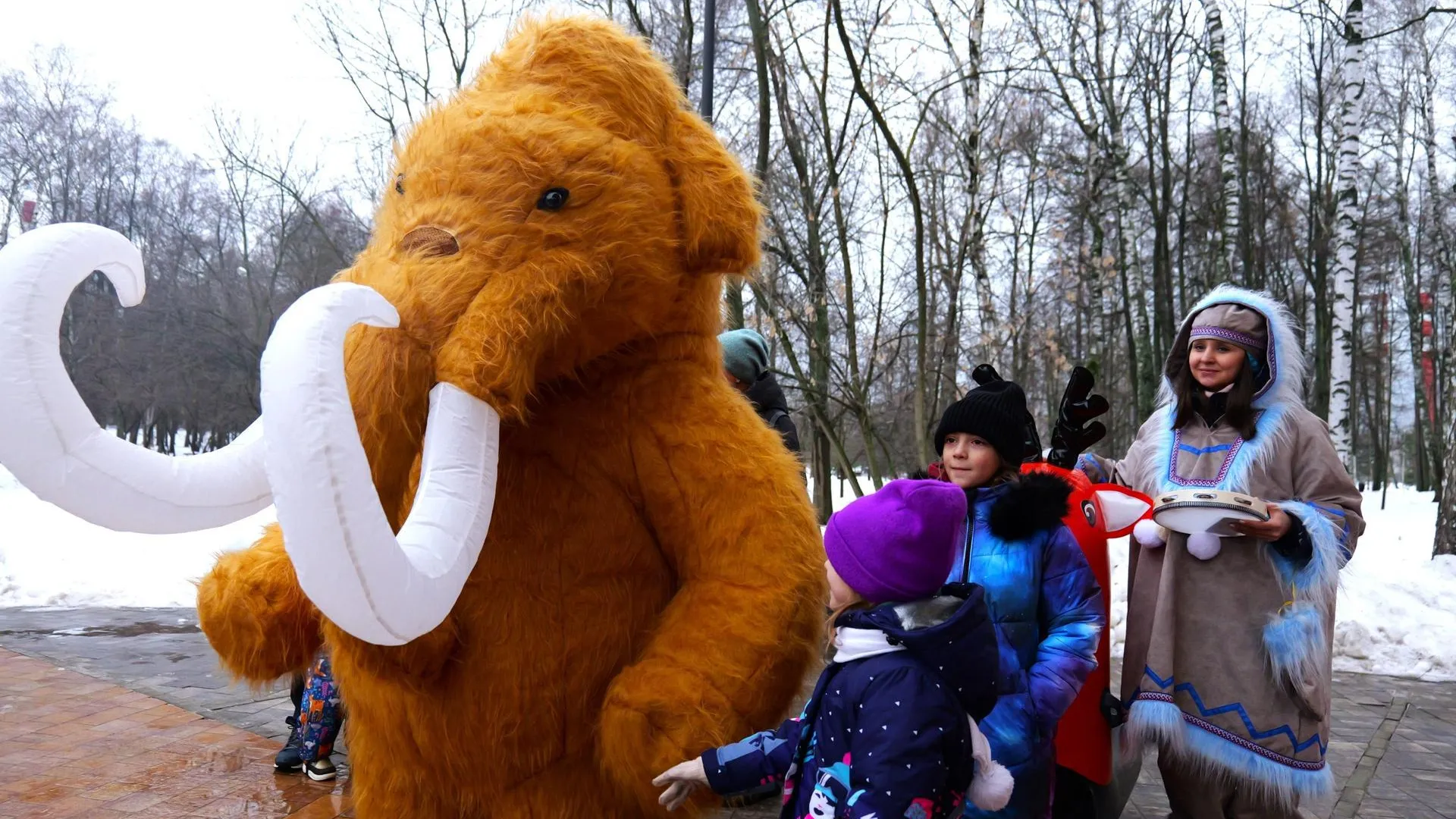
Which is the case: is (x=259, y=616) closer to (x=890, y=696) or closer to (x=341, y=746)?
(x=890, y=696)

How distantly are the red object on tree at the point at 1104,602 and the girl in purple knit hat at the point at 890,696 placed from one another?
995 millimetres

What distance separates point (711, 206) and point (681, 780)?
1096 mm

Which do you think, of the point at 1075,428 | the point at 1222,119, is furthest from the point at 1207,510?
the point at 1222,119

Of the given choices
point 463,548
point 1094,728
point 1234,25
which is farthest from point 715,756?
point 1234,25

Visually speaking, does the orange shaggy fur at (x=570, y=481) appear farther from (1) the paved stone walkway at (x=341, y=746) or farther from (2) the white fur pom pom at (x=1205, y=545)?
(1) the paved stone walkway at (x=341, y=746)

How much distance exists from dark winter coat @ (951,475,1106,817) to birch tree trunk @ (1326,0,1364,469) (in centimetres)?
1109

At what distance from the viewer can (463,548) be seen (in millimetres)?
1482

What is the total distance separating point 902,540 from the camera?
1.58 metres

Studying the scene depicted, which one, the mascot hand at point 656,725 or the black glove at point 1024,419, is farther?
the black glove at point 1024,419

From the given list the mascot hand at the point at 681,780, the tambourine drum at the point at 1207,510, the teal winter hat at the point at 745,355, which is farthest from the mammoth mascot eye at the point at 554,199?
the tambourine drum at the point at 1207,510

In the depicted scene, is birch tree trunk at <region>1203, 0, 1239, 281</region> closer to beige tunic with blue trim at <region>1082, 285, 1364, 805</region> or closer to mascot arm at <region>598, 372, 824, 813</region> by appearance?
beige tunic with blue trim at <region>1082, 285, 1364, 805</region>

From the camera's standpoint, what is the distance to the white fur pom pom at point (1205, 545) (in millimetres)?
2502

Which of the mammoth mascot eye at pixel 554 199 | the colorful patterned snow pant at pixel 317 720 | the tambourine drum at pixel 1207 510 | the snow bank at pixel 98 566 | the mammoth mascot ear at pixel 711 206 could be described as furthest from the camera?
the snow bank at pixel 98 566

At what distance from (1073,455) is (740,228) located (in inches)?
64.9
